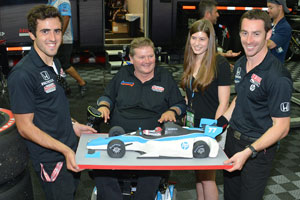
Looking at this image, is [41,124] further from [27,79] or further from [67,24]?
[67,24]

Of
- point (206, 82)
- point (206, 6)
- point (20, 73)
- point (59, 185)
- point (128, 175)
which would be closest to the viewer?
point (20, 73)

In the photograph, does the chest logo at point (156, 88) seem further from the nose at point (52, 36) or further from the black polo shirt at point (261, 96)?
the nose at point (52, 36)

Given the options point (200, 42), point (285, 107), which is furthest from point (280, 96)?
point (200, 42)

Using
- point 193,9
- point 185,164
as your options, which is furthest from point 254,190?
point 193,9

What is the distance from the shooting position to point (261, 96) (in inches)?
69.9

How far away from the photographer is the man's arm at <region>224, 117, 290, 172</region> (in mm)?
1708

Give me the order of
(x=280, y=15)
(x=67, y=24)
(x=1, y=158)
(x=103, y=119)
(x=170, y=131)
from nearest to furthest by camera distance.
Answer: (x=1, y=158)
(x=170, y=131)
(x=103, y=119)
(x=280, y=15)
(x=67, y=24)

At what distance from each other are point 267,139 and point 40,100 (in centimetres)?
111

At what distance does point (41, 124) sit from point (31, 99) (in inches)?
6.0

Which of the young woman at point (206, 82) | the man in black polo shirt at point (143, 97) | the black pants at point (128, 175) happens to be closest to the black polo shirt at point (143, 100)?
the man in black polo shirt at point (143, 97)

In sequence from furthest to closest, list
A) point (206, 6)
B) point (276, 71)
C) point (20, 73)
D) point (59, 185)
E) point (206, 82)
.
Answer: point (206, 6)
point (206, 82)
point (59, 185)
point (276, 71)
point (20, 73)

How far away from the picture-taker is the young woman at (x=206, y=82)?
7.24 feet

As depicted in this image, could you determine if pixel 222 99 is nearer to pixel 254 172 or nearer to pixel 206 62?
pixel 206 62

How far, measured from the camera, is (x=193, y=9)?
679 cm
